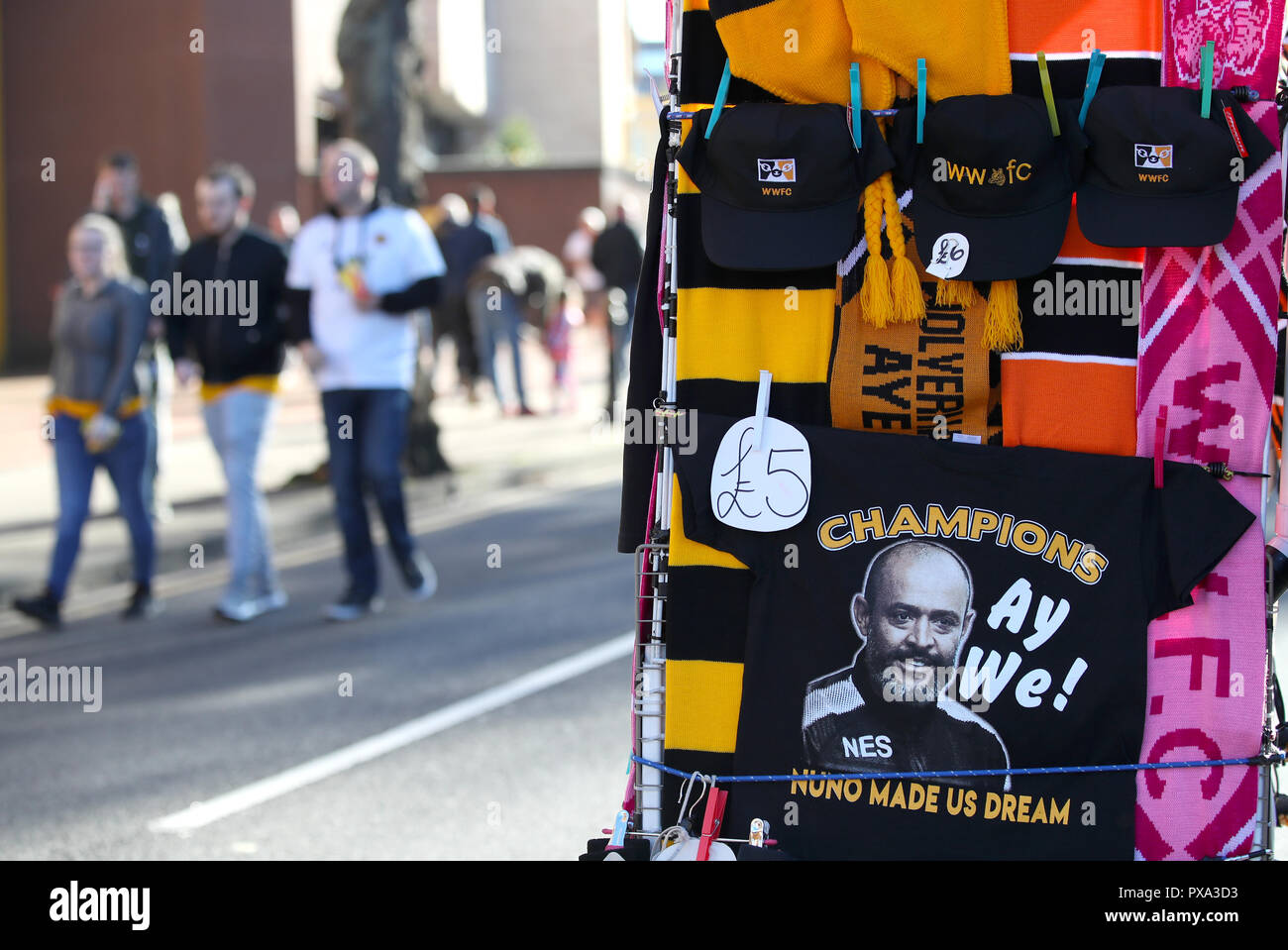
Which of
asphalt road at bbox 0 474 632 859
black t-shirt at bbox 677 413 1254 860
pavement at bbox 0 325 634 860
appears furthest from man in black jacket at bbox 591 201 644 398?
black t-shirt at bbox 677 413 1254 860

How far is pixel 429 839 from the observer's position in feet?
16.2

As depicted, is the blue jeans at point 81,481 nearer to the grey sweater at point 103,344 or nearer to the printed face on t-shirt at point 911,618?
the grey sweater at point 103,344

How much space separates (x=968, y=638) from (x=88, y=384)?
6.37m

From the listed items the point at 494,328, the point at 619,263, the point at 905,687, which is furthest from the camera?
the point at 494,328

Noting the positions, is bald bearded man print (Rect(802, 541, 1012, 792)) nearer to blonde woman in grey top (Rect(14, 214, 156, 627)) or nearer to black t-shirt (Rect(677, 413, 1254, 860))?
black t-shirt (Rect(677, 413, 1254, 860))

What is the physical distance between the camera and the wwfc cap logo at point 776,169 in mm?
2838

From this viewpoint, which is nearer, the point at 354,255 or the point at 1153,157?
the point at 1153,157

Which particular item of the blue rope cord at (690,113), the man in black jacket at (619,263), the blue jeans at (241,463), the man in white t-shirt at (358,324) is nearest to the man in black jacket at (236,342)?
the blue jeans at (241,463)

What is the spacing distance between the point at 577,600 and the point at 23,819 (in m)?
3.79

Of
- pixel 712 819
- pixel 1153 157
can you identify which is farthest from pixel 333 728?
pixel 1153 157

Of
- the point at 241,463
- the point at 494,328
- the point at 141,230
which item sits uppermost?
the point at 141,230

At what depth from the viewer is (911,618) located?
9.34 feet

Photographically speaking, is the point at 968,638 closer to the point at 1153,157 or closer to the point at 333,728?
the point at 1153,157

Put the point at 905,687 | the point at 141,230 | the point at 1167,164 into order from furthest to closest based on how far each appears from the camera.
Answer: the point at 141,230 < the point at 905,687 < the point at 1167,164
